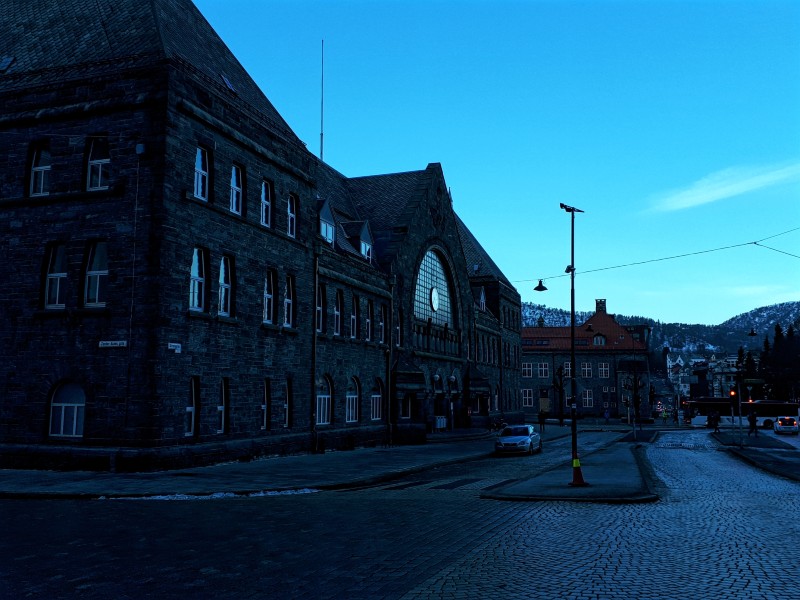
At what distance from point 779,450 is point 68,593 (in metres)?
37.2

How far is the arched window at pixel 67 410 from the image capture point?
22.0 metres

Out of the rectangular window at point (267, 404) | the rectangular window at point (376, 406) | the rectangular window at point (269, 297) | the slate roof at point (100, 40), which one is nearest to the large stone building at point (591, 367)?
the rectangular window at point (376, 406)

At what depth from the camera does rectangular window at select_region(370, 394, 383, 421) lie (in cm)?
3919

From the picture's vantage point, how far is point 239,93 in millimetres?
28578

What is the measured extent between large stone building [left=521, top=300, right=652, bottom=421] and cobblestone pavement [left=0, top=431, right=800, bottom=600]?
3361 inches

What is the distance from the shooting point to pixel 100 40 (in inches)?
971

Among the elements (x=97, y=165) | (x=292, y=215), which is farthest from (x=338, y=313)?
(x=97, y=165)

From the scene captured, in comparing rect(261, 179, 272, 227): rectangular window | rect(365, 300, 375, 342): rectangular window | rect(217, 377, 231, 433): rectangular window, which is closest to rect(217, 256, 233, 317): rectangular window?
rect(217, 377, 231, 433): rectangular window

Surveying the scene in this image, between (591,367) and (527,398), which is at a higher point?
(591,367)

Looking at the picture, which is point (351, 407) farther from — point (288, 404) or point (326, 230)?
point (326, 230)

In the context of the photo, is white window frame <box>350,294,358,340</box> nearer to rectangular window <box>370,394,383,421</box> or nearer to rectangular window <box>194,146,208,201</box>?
rectangular window <box>370,394,383,421</box>

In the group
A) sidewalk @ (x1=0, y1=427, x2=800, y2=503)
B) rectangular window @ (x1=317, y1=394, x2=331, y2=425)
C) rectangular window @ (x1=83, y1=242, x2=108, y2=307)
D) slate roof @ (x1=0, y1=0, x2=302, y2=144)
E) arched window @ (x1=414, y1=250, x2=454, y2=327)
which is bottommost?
sidewalk @ (x1=0, y1=427, x2=800, y2=503)

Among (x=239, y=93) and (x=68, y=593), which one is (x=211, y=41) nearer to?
(x=239, y=93)

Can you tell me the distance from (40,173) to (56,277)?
3.69 metres
